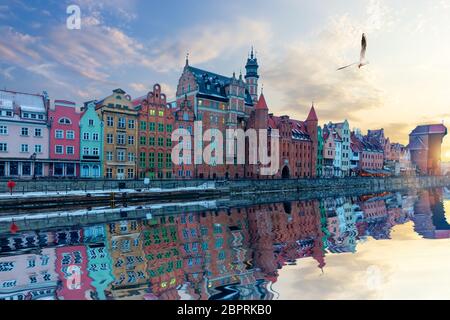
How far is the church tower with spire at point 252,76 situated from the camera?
3302 inches

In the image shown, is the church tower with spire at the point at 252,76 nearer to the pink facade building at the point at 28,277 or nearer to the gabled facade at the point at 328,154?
the gabled facade at the point at 328,154

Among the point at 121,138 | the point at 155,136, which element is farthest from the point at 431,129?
the point at 121,138

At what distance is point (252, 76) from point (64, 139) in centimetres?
5297

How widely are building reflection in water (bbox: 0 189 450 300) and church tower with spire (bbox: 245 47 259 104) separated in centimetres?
5988

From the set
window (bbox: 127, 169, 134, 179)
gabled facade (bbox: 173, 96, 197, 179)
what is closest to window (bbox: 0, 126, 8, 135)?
window (bbox: 127, 169, 134, 179)

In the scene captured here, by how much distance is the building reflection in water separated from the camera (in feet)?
38.1

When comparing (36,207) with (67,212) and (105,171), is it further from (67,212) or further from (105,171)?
(105,171)

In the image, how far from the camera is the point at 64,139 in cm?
5106

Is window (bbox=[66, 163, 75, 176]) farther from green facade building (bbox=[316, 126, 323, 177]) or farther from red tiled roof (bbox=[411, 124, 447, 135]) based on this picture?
red tiled roof (bbox=[411, 124, 447, 135])

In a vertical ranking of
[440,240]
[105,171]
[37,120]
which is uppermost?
[37,120]

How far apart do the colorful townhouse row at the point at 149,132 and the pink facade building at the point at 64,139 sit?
0.15 meters

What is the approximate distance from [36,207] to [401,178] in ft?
363
